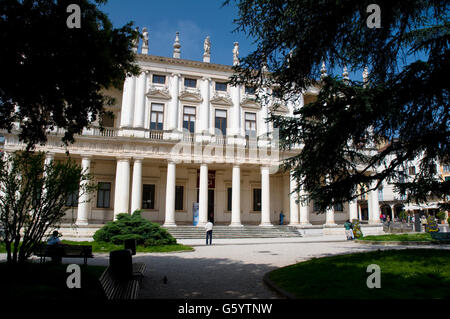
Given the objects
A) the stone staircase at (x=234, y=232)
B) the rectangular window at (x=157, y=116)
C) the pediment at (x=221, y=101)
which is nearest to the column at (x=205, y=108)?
the pediment at (x=221, y=101)

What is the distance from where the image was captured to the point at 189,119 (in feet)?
98.1

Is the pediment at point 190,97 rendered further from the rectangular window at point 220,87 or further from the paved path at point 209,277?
the paved path at point 209,277

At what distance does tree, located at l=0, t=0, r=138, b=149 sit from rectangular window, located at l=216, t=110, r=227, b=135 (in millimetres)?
21441

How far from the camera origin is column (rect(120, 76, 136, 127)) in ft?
91.8

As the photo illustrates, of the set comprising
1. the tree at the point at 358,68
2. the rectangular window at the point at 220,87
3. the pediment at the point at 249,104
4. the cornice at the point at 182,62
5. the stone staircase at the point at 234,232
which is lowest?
the stone staircase at the point at 234,232

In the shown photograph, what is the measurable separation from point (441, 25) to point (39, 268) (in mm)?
13300

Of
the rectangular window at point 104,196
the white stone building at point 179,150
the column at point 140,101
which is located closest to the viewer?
the white stone building at point 179,150

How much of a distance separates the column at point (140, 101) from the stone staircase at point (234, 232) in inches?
375

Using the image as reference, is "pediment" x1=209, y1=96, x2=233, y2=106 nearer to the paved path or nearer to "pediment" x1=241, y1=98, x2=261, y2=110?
"pediment" x1=241, y1=98, x2=261, y2=110

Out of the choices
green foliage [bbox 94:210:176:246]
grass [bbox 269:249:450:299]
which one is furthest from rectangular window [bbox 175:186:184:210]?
grass [bbox 269:249:450:299]

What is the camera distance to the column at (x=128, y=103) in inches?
1101

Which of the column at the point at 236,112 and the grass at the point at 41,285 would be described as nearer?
the grass at the point at 41,285

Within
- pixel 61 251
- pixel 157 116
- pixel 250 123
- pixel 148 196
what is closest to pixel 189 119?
pixel 157 116
